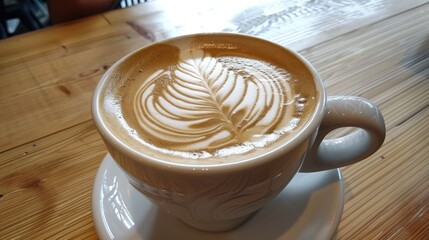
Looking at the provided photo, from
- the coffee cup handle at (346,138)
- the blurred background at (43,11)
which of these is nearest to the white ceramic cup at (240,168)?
the coffee cup handle at (346,138)

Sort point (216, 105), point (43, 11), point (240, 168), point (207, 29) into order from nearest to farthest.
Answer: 1. point (240, 168)
2. point (216, 105)
3. point (207, 29)
4. point (43, 11)

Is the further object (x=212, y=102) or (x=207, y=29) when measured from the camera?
(x=207, y=29)

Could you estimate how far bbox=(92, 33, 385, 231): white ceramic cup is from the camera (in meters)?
0.35

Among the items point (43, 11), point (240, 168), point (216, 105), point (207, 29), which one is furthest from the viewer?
point (43, 11)

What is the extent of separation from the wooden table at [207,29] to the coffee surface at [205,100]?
0.54 feet

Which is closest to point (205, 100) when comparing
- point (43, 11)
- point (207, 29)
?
point (207, 29)

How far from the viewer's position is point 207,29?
0.98 m

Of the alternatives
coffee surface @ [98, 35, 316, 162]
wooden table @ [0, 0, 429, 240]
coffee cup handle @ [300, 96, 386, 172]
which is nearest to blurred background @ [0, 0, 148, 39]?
wooden table @ [0, 0, 429, 240]

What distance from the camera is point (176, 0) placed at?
3.67 ft

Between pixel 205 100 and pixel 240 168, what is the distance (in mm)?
154

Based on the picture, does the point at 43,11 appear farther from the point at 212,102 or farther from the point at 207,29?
the point at 212,102

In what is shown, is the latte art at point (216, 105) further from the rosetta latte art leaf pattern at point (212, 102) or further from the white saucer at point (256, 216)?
the white saucer at point (256, 216)

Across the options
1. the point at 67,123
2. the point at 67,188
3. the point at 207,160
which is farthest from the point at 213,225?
the point at 67,123

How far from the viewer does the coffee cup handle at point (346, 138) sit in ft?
1.40
